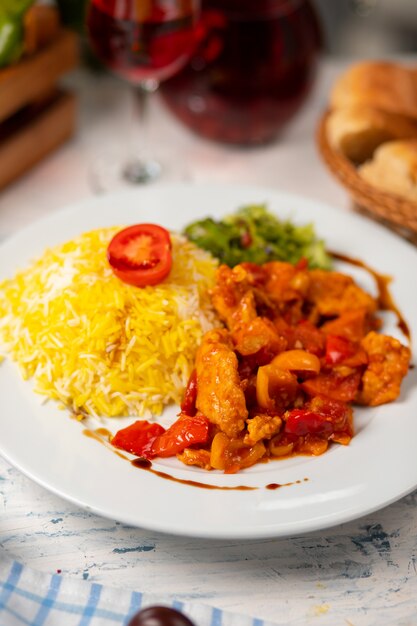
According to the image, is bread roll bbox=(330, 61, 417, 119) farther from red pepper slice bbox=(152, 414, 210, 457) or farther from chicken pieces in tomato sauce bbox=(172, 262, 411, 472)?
red pepper slice bbox=(152, 414, 210, 457)

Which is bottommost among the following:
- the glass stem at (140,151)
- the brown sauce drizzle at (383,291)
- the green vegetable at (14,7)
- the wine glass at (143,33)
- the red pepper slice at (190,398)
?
the brown sauce drizzle at (383,291)

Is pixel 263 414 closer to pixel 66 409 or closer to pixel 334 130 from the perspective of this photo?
pixel 66 409

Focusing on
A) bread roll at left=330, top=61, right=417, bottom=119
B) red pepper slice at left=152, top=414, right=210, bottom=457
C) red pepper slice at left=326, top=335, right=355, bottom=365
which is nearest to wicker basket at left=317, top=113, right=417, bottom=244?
bread roll at left=330, top=61, right=417, bottom=119

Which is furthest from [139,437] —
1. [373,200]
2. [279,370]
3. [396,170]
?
[396,170]

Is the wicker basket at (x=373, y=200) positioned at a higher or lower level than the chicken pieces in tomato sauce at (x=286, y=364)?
lower

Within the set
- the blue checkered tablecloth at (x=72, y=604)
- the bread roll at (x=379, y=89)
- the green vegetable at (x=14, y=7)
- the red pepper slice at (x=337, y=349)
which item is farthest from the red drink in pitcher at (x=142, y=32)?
the blue checkered tablecloth at (x=72, y=604)

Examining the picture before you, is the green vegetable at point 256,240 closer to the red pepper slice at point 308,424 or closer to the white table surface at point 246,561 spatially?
the red pepper slice at point 308,424

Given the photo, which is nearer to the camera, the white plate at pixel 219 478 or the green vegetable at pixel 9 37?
the white plate at pixel 219 478
